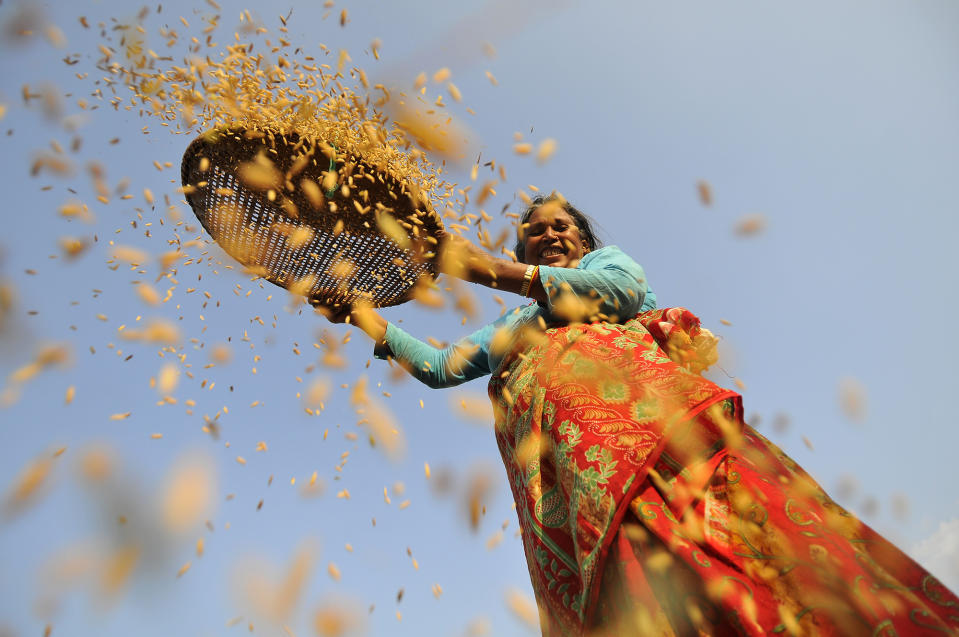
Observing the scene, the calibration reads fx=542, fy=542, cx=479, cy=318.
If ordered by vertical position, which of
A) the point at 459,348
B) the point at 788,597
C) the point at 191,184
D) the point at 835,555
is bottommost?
the point at 459,348

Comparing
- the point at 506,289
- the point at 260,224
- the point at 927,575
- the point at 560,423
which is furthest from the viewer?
the point at 260,224

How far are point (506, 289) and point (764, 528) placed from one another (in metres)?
1.06

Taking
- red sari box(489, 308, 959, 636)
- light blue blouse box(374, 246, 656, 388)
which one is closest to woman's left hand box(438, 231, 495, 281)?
light blue blouse box(374, 246, 656, 388)

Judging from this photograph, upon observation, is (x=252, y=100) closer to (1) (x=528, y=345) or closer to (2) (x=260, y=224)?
(2) (x=260, y=224)

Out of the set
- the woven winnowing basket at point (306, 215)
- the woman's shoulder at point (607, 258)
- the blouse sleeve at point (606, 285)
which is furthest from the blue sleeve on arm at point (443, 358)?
Result: the blouse sleeve at point (606, 285)

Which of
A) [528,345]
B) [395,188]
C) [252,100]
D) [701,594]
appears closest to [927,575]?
[701,594]

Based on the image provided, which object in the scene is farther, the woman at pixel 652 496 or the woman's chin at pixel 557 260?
the woman's chin at pixel 557 260

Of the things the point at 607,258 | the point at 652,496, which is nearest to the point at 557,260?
the point at 607,258

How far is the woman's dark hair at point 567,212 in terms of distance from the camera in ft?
8.96

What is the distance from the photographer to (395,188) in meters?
1.99

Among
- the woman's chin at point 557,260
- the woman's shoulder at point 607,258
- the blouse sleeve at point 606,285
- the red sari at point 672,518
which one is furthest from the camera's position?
the woman's chin at point 557,260

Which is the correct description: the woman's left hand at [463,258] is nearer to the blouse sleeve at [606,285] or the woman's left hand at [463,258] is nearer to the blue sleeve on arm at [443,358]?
the blouse sleeve at [606,285]

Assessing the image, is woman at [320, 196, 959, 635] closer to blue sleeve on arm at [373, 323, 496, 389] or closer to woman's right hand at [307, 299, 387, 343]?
blue sleeve on arm at [373, 323, 496, 389]

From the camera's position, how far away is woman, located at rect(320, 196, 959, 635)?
1091mm
